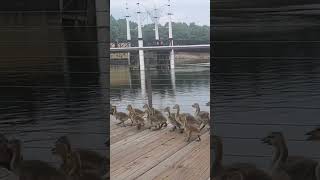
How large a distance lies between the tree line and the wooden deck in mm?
680

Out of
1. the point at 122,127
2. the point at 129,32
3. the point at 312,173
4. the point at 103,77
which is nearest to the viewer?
the point at 312,173

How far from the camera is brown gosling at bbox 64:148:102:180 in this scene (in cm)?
217

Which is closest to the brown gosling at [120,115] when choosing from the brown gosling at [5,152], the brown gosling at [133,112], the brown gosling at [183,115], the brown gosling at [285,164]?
the brown gosling at [133,112]

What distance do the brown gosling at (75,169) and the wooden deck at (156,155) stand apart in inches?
16.1

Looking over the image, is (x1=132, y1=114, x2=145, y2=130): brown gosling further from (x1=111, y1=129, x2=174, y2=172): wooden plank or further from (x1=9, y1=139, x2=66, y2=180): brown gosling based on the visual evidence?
(x1=9, y1=139, x2=66, y2=180): brown gosling

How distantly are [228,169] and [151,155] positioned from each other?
927mm

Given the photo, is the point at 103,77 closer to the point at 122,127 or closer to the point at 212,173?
the point at 212,173

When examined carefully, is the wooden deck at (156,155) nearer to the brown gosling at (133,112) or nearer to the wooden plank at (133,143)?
the wooden plank at (133,143)

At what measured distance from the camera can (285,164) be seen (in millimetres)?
1975

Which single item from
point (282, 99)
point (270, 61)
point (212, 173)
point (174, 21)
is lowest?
point (212, 173)

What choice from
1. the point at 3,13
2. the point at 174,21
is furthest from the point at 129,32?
the point at 3,13

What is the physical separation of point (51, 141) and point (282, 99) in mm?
979

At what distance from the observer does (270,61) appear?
199 centimetres

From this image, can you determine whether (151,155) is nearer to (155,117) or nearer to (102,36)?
(155,117)
